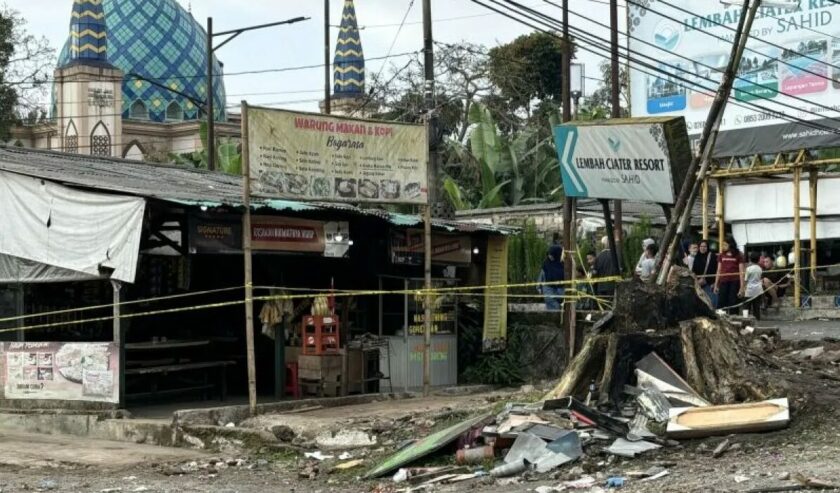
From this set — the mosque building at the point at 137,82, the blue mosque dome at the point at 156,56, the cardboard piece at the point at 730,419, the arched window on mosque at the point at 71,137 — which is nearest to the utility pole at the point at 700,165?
the cardboard piece at the point at 730,419

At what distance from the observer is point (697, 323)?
11.8 m

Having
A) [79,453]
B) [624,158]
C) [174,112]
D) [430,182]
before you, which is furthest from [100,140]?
[624,158]

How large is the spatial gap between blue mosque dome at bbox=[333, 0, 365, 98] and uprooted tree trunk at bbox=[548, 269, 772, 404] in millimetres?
43885

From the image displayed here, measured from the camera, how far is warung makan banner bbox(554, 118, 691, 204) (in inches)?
502

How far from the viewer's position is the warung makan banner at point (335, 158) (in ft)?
47.8

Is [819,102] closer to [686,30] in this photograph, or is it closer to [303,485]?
[686,30]

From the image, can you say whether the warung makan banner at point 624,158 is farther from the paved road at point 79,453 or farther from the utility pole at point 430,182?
the paved road at point 79,453

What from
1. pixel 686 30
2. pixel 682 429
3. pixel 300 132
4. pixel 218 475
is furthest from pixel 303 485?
pixel 686 30

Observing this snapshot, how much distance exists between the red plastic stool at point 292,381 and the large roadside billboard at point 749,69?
38.5ft

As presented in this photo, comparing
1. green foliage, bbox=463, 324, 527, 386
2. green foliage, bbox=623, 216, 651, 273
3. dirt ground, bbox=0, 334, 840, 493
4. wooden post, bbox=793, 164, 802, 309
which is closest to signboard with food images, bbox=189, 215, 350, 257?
dirt ground, bbox=0, 334, 840, 493

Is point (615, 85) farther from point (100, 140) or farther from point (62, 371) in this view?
point (100, 140)

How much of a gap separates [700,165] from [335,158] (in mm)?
4866

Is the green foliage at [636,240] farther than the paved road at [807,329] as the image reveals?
Yes

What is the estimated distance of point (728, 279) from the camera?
2089 cm
